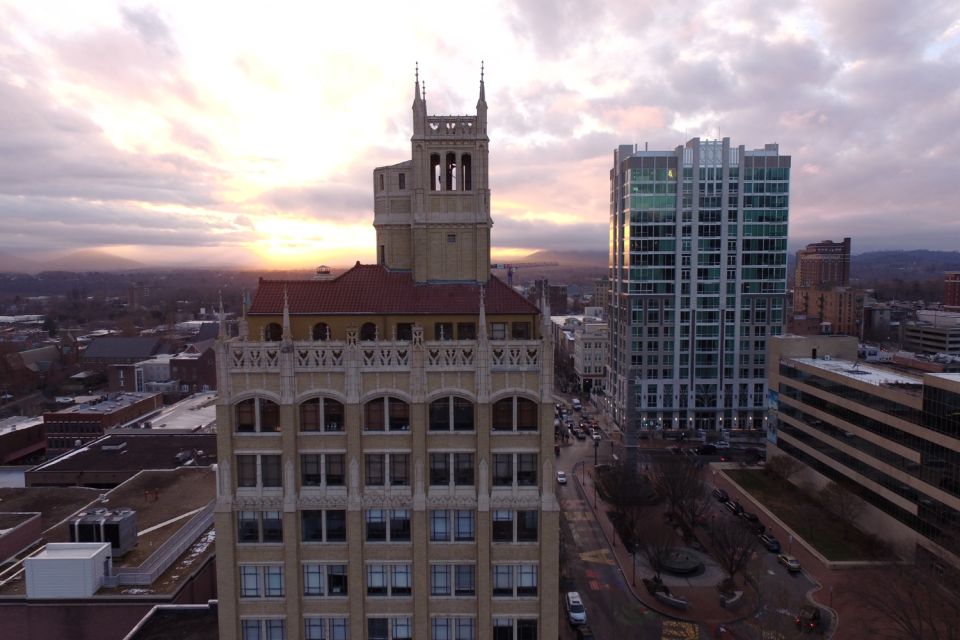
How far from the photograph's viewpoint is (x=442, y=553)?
103 feet

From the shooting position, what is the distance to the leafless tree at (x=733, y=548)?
198 feet

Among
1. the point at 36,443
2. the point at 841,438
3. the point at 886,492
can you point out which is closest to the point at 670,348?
the point at 841,438

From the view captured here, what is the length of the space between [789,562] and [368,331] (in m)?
58.1

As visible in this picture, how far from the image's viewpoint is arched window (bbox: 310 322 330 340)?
34219 millimetres

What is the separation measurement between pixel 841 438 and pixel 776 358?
66.8ft

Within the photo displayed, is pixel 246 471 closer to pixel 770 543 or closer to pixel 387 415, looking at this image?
pixel 387 415

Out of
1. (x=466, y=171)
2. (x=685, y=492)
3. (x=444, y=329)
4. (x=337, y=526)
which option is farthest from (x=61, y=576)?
(x=685, y=492)

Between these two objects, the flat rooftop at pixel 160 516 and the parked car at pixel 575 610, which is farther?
the parked car at pixel 575 610

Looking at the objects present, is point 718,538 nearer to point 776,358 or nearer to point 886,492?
point 886,492

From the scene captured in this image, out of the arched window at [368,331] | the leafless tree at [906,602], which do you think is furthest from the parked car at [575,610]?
the arched window at [368,331]

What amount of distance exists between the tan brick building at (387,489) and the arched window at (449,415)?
8 cm

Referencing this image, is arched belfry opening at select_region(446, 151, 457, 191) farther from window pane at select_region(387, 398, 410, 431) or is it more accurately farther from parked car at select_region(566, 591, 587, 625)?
parked car at select_region(566, 591, 587, 625)

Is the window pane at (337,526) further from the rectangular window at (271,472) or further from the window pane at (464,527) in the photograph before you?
the window pane at (464,527)

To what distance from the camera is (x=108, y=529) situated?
44.1m
